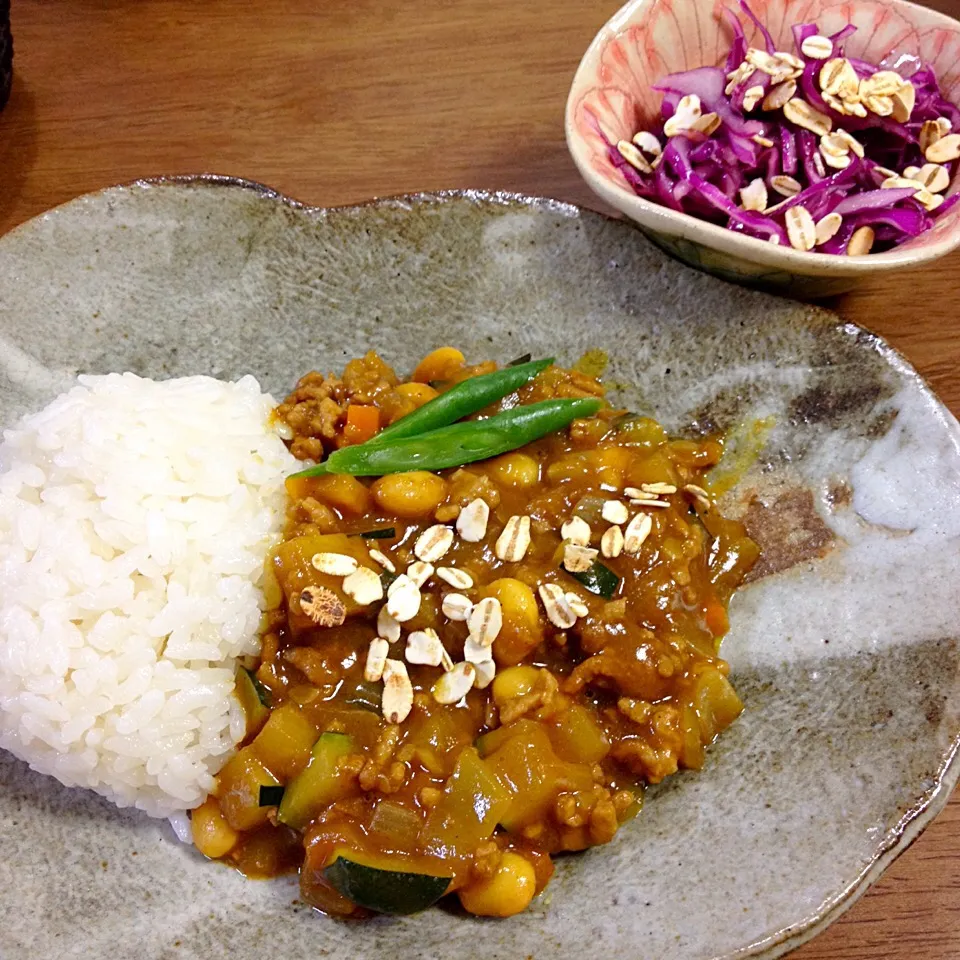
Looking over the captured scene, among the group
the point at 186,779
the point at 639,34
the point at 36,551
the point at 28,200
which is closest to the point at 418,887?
the point at 186,779

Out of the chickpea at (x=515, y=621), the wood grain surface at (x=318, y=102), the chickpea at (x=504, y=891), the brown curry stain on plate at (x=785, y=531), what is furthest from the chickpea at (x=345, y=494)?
the wood grain surface at (x=318, y=102)

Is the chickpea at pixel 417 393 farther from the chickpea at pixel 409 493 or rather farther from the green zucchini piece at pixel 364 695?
the green zucchini piece at pixel 364 695

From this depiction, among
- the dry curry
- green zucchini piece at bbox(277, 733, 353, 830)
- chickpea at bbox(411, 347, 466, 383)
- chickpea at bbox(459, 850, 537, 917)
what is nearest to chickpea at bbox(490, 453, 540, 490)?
the dry curry

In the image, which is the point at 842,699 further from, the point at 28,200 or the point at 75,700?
the point at 28,200

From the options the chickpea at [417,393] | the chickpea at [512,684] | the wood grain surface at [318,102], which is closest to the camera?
the chickpea at [512,684]

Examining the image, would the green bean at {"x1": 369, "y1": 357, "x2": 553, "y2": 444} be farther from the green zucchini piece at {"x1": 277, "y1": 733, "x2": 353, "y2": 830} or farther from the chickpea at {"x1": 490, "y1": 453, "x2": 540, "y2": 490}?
the green zucchini piece at {"x1": 277, "y1": 733, "x2": 353, "y2": 830}

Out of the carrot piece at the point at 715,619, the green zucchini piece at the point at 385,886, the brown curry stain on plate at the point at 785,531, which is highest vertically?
the brown curry stain on plate at the point at 785,531

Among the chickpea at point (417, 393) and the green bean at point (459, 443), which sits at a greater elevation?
the green bean at point (459, 443)

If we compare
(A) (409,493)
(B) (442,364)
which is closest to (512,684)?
(A) (409,493)
